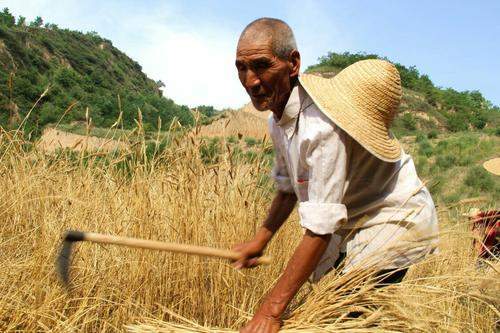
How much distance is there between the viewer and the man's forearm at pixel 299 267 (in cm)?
151

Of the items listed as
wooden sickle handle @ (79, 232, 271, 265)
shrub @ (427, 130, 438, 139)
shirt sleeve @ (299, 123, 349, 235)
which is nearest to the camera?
shirt sleeve @ (299, 123, 349, 235)

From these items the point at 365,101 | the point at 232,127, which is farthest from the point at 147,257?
the point at 232,127

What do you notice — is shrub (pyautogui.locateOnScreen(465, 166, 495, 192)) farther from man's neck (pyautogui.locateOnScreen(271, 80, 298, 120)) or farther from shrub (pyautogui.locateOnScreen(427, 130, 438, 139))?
man's neck (pyautogui.locateOnScreen(271, 80, 298, 120))

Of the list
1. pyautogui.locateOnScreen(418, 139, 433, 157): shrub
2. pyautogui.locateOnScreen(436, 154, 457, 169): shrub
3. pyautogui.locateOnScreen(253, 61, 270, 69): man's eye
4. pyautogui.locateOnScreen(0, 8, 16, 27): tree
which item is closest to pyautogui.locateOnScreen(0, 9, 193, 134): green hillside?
pyautogui.locateOnScreen(0, 8, 16, 27): tree

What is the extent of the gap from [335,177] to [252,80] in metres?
0.40

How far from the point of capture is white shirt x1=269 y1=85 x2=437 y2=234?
4.96ft

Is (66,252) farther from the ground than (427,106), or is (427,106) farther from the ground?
(427,106)

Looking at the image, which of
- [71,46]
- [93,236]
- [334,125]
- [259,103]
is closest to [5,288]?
[93,236]

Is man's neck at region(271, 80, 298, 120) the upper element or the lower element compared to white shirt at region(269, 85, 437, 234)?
upper

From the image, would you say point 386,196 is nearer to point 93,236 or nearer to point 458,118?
point 93,236

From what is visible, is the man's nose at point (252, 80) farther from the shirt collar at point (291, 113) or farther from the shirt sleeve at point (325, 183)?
the shirt sleeve at point (325, 183)

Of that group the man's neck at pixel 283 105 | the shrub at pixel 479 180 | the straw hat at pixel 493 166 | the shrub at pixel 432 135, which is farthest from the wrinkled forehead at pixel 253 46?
the shrub at pixel 432 135

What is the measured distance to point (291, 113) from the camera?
168 cm

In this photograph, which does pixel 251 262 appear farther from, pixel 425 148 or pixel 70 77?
pixel 70 77
